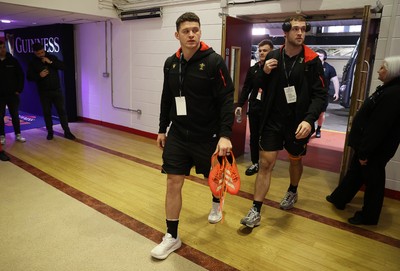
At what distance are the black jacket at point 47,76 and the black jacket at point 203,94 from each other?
3.77 metres

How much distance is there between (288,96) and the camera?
93.7 inches

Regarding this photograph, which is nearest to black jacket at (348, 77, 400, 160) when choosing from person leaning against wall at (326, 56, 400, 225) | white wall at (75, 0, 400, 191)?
person leaning against wall at (326, 56, 400, 225)

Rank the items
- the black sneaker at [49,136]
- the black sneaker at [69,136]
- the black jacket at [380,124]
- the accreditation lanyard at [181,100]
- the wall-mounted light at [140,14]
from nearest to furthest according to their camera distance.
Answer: the accreditation lanyard at [181,100], the black jacket at [380,124], the wall-mounted light at [140,14], the black sneaker at [49,136], the black sneaker at [69,136]

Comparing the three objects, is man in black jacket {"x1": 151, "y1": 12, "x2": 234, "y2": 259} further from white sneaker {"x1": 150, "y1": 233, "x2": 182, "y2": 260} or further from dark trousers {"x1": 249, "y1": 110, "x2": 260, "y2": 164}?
dark trousers {"x1": 249, "y1": 110, "x2": 260, "y2": 164}

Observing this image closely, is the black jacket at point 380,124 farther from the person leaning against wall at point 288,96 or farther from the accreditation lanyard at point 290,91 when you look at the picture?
the accreditation lanyard at point 290,91

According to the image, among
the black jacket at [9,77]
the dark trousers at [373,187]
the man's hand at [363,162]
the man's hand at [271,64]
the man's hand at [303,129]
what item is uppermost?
the man's hand at [271,64]

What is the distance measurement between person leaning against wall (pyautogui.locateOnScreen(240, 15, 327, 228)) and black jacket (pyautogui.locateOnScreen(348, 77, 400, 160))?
46 centimetres

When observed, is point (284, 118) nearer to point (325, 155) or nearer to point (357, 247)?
point (357, 247)

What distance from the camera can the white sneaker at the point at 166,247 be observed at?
2057 mm

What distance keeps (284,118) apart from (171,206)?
1125 millimetres

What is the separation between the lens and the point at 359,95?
3115mm

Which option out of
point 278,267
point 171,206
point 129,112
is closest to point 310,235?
point 278,267

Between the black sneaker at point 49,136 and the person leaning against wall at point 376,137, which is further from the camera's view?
the black sneaker at point 49,136

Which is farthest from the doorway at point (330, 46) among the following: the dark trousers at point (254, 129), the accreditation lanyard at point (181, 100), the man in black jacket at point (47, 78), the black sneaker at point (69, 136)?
the man in black jacket at point (47, 78)
